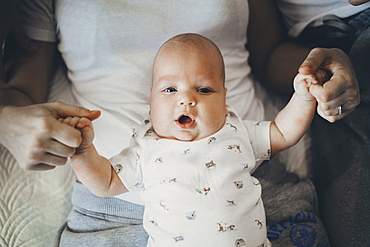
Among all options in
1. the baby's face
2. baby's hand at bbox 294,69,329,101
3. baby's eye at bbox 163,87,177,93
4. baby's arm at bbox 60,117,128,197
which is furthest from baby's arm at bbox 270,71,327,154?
baby's arm at bbox 60,117,128,197

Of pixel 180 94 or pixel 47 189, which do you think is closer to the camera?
pixel 180 94

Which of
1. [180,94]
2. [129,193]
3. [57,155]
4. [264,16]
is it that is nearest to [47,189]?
[129,193]

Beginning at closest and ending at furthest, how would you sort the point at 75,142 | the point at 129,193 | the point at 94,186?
Result: the point at 75,142
the point at 94,186
the point at 129,193

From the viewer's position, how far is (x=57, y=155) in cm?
72

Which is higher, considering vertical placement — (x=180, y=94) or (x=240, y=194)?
(x=180, y=94)

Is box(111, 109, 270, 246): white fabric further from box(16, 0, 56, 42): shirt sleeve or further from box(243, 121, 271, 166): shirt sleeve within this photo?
box(16, 0, 56, 42): shirt sleeve

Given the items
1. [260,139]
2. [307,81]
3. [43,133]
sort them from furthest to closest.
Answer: [260,139], [307,81], [43,133]

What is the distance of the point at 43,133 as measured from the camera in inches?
26.7

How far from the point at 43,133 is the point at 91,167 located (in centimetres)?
13

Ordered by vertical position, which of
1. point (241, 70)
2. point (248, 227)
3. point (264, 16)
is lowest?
point (248, 227)

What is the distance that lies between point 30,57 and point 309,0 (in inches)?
29.8

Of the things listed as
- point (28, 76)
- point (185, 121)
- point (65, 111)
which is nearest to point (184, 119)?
point (185, 121)

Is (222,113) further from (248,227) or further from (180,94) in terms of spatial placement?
(248,227)

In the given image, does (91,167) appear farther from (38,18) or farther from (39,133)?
(38,18)
